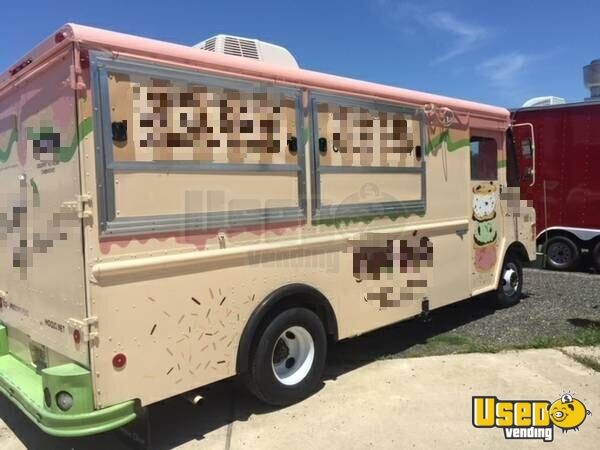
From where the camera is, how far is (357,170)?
4.78 meters

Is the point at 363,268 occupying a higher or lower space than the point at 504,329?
higher

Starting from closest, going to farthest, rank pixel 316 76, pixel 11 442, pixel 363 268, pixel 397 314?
pixel 11 442 → pixel 316 76 → pixel 363 268 → pixel 397 314

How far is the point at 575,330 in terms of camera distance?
629cm

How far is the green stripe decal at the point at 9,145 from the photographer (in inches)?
155

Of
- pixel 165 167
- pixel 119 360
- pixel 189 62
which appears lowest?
pixel 119 360

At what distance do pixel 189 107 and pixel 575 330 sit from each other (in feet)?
16.6

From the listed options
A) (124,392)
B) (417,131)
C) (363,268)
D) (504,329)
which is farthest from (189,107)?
(504,329)

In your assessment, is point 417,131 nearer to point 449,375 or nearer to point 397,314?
point 397,314

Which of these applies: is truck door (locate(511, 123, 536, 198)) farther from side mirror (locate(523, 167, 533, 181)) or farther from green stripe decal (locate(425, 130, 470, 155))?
green stripe decal (locate(425, 130, 470, 155))

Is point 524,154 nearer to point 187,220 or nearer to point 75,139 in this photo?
point 187,220

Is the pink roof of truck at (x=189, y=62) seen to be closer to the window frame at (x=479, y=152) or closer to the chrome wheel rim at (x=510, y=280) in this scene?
the window frame at (x=479, y=152)

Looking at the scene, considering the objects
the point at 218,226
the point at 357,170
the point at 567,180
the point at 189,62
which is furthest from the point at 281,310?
the point at 567,180

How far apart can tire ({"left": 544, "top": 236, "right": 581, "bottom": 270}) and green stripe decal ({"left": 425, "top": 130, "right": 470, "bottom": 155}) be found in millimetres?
5254

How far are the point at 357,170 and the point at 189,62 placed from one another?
178 cm
